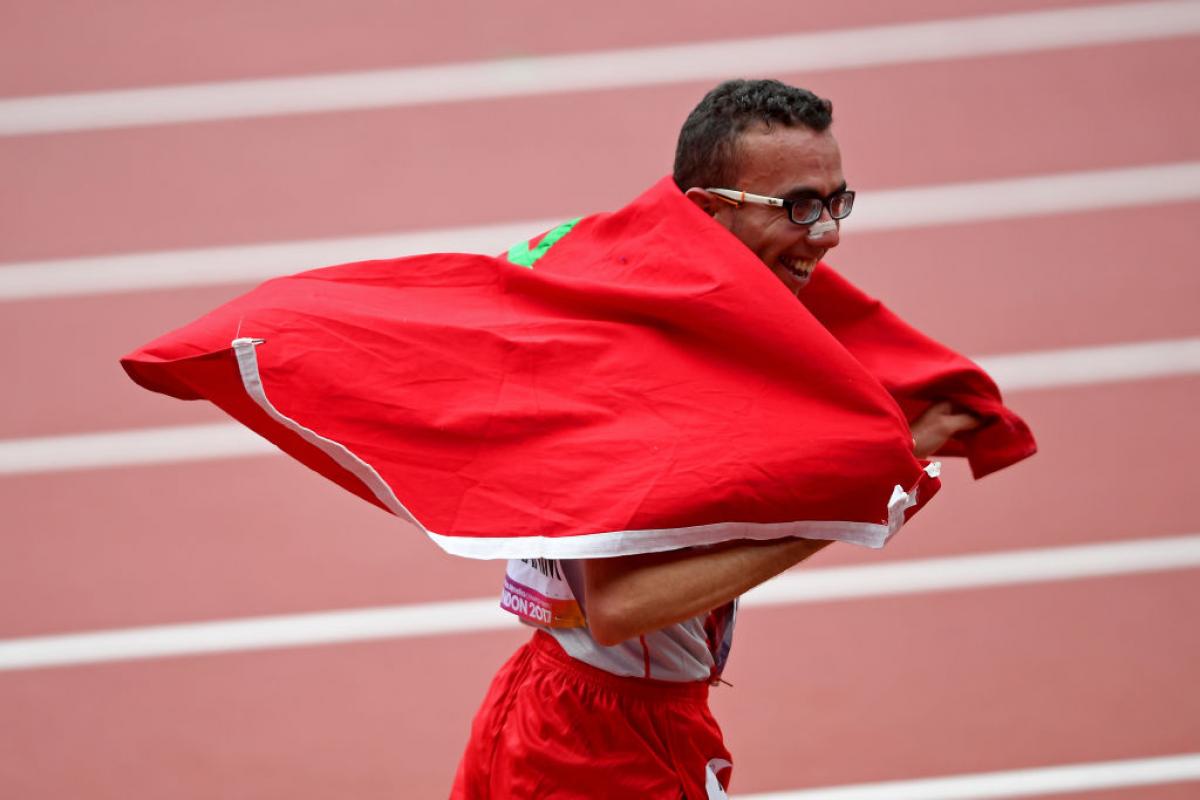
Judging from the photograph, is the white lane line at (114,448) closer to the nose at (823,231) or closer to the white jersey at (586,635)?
the white jersey at (586,635)

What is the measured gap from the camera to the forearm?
153 cm

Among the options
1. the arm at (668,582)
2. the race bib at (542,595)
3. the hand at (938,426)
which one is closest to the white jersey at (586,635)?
the race bib at (542,595)

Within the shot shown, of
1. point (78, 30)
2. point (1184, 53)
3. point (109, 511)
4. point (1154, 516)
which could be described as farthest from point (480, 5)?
point (1154, 516)

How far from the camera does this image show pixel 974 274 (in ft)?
12.6

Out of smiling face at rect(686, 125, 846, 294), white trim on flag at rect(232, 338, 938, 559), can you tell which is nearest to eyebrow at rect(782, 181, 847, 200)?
smiling face at rect(686, 125, 846, 294)

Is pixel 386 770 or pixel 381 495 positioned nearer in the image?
pixel 381 495

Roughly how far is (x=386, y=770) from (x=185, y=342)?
93.2 inches

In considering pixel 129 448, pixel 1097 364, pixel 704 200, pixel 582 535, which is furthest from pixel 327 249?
pixel 582 535

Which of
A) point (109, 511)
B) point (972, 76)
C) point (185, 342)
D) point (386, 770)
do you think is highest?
point (972, 76)

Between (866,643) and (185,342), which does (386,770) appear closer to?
(866,643)

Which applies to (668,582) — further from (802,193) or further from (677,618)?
(802,193)

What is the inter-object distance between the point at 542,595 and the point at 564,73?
2287 millimetres

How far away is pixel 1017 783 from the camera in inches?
148

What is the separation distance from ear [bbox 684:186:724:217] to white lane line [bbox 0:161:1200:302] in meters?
2.08
